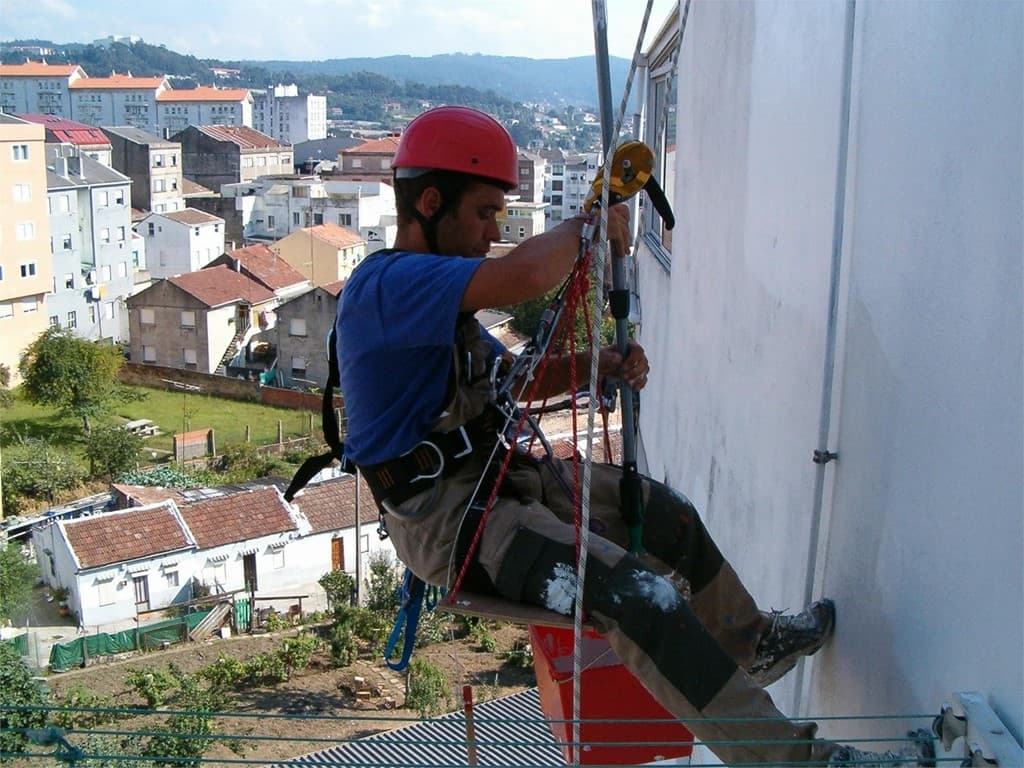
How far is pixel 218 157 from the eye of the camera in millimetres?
51875

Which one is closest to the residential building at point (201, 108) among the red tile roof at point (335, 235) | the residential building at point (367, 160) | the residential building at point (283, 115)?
the residential building at point (283, 115)

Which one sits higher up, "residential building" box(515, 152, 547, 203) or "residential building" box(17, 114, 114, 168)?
"residential building" box(17, 114, 114, 168)

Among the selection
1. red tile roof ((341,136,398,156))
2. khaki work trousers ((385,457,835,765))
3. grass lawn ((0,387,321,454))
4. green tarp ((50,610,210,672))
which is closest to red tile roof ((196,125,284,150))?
red tile roof ((341,136,398,156))

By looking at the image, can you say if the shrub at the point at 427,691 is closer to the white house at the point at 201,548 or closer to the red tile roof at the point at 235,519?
the white house at the point at 201,548

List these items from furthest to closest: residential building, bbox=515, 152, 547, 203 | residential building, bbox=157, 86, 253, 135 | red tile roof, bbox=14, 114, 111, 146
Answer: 1. residential building, bbox=157, 86, 253, 135
2. residential building, bbox=515, 152, 547, 203
3. red tile roof, bbox=14, 114, 111, 146

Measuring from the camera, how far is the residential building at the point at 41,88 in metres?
79.9

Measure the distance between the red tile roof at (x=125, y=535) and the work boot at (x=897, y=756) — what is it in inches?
631

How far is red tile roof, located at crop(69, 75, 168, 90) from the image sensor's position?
260ft

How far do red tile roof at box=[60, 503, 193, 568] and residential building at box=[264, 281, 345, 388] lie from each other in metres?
11.5

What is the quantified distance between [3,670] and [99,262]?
76.4 feet

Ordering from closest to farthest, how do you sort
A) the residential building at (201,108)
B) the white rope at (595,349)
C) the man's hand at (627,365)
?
the white rope at (595,349) < the man's hand at (627,365) < the residential building at (201,108)

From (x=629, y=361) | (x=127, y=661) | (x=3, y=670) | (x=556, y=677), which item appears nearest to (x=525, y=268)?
(x=629, y=361)

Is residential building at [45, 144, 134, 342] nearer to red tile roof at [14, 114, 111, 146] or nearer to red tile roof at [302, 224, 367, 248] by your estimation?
red tile roof at [302, 224, 367, 248]

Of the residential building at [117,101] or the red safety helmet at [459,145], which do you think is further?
the residential building at [117,101]
